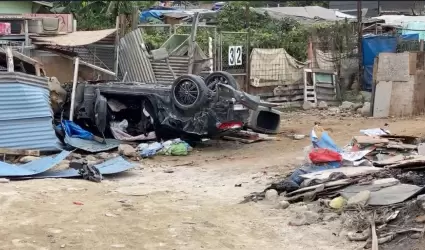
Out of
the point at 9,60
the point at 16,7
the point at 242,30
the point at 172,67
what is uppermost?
the point at 16,7

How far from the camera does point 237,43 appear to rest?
1808 centimetres

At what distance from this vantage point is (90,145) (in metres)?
12.5

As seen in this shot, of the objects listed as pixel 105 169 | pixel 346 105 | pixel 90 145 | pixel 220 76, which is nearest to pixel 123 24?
pixel 220 76

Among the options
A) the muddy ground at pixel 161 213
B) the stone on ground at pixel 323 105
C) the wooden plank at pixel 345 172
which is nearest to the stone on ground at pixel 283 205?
the muddy ground at pixel 161 213

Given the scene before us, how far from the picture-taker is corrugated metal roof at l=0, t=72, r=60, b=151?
11.6 metres

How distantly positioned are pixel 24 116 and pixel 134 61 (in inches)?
173

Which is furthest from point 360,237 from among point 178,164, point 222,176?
point 178,164

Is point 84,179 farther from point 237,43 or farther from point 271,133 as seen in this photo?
point 237,43

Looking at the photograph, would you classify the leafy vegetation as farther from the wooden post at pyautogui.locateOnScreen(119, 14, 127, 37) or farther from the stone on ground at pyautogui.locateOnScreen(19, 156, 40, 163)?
the stone on ground at pyautogui.locateOnScreen(19, 156, 40, 163)

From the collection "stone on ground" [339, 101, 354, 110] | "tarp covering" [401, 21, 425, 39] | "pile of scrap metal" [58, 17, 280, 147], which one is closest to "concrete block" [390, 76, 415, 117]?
"stone on ground" [339, 101, 354, 110]

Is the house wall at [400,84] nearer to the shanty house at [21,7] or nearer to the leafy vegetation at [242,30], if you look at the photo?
the leafy vegetation at [242,30]

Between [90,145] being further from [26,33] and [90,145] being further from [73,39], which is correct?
[26,33]

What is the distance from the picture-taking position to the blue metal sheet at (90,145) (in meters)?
12.2

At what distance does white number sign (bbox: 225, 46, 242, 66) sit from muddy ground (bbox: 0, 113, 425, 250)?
609cm
